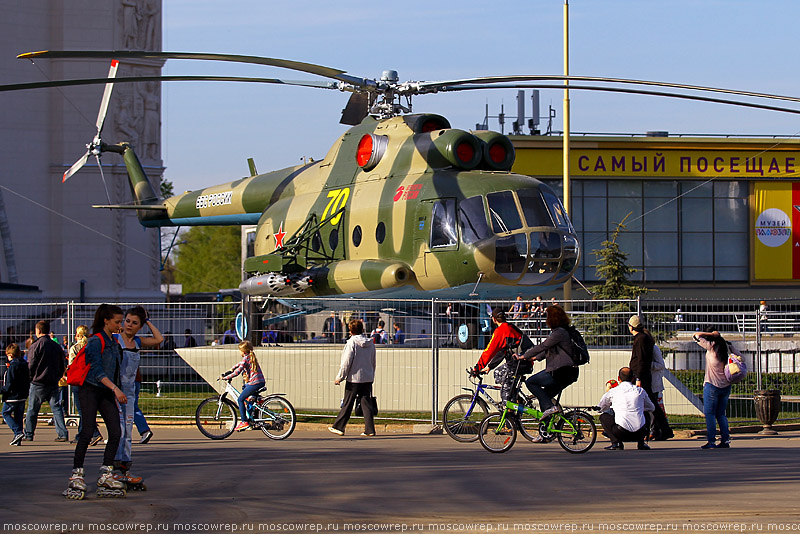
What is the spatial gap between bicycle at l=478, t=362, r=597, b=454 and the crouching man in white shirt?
1.77 feet

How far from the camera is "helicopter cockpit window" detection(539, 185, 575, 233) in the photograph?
705 inches

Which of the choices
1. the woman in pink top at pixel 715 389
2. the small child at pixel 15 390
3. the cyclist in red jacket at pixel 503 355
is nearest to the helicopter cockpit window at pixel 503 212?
the cyclist in red jacket at pixel 503 355

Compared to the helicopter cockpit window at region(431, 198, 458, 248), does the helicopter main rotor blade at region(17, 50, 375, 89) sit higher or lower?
higher

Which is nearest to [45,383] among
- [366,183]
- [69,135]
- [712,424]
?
[366,183]

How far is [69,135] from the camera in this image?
39.3 meters

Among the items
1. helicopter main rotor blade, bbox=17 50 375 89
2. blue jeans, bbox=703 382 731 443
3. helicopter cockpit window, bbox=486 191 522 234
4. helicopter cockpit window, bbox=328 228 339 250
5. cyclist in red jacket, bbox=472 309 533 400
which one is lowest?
blue jeans, bbox=703 382 731 443

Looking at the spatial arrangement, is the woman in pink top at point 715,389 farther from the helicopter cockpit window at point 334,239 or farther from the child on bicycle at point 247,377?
the helicopter cockpit window at point 334,239

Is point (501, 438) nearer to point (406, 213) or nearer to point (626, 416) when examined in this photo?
point (626, 416)

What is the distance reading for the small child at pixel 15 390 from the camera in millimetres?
14009

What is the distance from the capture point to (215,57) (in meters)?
15.6

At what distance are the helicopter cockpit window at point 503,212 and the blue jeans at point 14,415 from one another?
27.6 feet

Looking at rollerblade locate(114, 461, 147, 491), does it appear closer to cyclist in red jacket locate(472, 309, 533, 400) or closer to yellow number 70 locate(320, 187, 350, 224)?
cyclist in red jacket locate(472, 309, 533, 400)

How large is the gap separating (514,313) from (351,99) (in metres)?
6.91

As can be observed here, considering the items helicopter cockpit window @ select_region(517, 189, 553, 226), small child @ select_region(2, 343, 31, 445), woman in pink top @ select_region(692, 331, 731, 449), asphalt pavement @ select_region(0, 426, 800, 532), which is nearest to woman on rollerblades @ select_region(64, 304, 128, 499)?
asphalt pavement @ select_region(0, 426, 800, 532)
